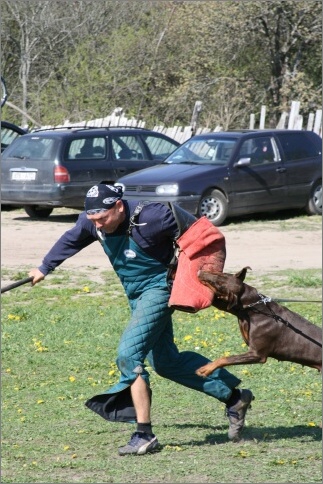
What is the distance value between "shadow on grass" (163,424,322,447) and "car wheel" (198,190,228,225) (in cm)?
1139

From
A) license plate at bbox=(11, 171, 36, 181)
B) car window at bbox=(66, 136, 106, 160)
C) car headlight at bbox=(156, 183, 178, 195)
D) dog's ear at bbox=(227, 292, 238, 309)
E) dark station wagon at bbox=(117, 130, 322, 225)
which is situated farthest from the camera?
car window at bbox=(66, 136, 106, 160)

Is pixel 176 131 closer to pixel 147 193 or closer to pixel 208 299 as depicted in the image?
pixel 147 193

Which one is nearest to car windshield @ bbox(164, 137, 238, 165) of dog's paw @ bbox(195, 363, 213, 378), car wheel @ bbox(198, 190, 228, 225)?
car wheel @ bbox(198, 190, 228, 225)

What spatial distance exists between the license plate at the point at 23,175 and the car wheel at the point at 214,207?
3.21 meters

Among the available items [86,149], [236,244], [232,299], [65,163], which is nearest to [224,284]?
[232,299]

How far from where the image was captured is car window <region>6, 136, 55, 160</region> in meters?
Answer: 19.5

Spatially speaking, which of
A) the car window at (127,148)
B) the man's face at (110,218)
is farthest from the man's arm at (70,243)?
the car window at (127,148)

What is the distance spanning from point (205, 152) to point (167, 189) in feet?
5.85

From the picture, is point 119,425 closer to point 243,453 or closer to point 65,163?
point 243,453

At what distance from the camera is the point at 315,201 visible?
2041cm

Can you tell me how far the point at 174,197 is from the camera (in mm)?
18062

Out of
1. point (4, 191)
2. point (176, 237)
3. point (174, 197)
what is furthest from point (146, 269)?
point (4, 191)

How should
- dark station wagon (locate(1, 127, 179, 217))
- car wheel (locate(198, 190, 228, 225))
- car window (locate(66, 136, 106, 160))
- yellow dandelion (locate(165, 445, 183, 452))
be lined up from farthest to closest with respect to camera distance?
car window (locate(66, 136, 106, 160)) → dark station wagon (locate(1, 127, 179, 217)) → car wheel (locate(198, 190, 228, 225)) → yellow dandelion (locate(165, 445, 183, 452))

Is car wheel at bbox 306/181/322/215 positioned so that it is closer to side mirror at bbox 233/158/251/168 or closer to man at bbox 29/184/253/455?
side mirror at bbox 233/158/251/168
